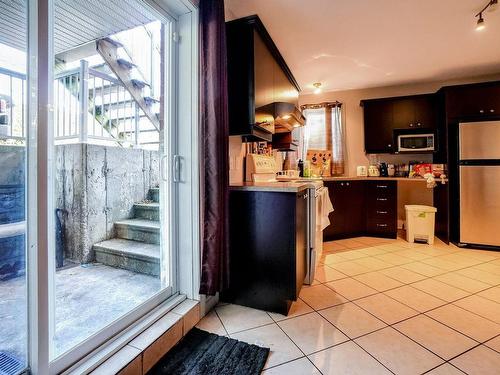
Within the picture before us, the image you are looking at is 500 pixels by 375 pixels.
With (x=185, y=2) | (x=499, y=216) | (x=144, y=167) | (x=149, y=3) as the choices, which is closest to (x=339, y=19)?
(x=185, y=2)

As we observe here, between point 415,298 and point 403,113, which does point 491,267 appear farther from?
point 403,113

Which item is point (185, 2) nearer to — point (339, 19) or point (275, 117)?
point (275, 117)

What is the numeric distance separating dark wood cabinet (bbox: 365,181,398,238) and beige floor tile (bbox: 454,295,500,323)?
1859 mm

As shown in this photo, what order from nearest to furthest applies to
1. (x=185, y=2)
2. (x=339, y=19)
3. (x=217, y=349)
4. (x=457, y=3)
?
(x=217, y=349) → (x=185, y=2) → (x=457, y=3) → (x=339, y=19)

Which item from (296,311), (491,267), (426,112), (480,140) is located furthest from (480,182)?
(296,311)

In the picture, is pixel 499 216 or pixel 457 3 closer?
pixel 457 3

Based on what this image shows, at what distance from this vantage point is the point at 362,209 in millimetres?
4043

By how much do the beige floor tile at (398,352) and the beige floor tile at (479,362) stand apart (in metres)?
0.11

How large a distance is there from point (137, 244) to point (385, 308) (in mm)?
2094

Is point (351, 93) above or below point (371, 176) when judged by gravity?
above

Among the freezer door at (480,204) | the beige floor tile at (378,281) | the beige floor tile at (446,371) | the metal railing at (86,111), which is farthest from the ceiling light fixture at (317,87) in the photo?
the beige floor tile at (446,371)

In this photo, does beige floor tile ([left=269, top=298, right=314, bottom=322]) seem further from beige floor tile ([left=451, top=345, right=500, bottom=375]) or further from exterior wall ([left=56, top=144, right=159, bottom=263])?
exterior wall ([left=56, top=144, right=159, bottom=263])

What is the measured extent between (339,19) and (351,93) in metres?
2.27

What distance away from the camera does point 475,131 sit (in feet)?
11.0
